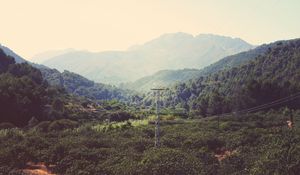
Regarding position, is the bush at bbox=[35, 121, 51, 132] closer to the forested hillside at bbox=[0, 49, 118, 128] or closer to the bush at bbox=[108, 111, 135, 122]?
the forested hillside at bbox=[0, 49, 118, 128]

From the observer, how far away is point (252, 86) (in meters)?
99.8

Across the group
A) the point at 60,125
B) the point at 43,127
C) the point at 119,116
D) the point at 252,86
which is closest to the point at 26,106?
the point at 60,125

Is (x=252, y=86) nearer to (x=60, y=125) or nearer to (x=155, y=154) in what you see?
(x=60, y=125)

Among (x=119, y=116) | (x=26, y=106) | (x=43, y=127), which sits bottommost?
(x=119, y=116)

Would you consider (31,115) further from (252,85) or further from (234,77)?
(234,77)

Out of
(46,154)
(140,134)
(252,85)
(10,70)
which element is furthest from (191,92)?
(46,154)

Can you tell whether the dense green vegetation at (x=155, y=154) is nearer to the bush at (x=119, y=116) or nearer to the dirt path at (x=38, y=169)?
the dirt path at (x=38, y=169)

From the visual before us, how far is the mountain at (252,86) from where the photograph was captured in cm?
9969

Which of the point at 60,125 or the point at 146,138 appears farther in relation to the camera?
the point at 60,125

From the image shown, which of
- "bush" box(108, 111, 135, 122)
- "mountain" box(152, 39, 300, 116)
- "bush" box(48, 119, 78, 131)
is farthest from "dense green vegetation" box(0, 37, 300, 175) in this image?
"mountain" box(152, 39, 300, 116)

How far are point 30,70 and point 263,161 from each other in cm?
9111

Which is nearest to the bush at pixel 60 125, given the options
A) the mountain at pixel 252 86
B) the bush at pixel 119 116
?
the bush at pixel 119 116

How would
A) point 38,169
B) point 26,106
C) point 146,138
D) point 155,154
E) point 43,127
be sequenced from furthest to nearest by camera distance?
point 26,106 → point 43,127 → point 146,138 → point 38,169 → point 155,154

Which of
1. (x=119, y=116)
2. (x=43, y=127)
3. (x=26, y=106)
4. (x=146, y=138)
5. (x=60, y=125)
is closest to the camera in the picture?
(x=146, y=138)
